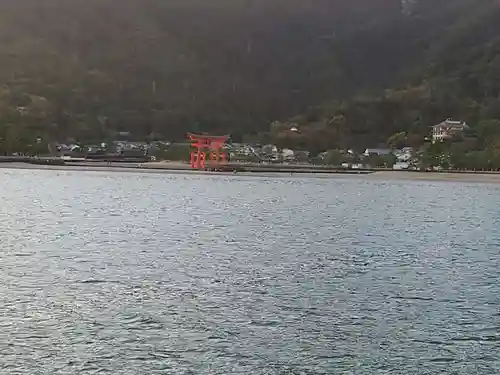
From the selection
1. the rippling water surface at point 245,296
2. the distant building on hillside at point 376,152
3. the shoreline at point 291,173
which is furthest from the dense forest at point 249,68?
the rippling water surface at point 245,296

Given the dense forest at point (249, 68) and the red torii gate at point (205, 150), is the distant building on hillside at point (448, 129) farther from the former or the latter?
the red torii gate at point (205, 150)

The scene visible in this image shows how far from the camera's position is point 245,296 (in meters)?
12.1

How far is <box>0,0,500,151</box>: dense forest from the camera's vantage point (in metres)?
100

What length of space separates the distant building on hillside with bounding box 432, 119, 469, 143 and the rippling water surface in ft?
197

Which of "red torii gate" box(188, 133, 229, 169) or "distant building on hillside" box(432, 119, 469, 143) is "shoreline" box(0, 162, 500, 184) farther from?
"distant building on hillside" box(432, 119, 469, 143)

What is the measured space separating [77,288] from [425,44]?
130780mm

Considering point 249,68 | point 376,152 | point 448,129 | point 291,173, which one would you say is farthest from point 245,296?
point 249,68

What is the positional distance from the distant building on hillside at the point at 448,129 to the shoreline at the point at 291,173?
15716 mm

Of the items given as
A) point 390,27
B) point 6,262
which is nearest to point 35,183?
point 6,262

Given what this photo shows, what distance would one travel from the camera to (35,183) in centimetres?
4656

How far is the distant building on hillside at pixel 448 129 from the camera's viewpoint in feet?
278

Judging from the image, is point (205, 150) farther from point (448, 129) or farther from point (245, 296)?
point (245, 296)

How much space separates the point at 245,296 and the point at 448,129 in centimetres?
7910

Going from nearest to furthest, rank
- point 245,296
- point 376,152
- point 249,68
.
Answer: point 245,296 < point 376,152 < point 249,68
